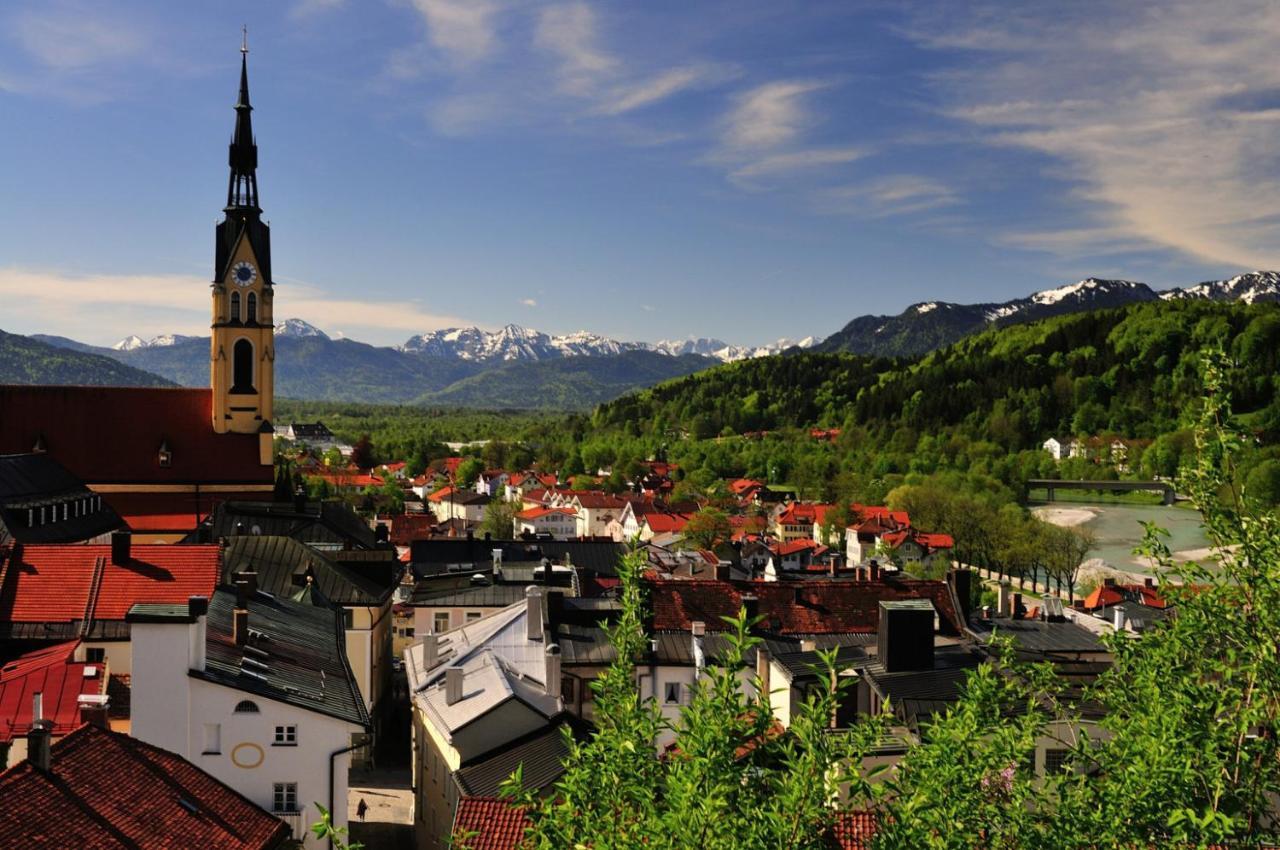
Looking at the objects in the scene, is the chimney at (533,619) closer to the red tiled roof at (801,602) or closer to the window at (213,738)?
the red tiled roof at (801,602)

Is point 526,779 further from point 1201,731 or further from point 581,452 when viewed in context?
point 581,452

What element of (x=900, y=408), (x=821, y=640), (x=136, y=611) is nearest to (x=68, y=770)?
(x=136, y=611)

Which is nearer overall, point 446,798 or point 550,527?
point 446,798

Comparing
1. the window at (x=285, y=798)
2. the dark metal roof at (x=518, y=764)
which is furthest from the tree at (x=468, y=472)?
the window at (x=285, y=798)

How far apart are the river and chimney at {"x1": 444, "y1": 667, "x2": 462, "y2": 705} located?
7819 cm

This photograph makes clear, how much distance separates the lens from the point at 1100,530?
119 metres

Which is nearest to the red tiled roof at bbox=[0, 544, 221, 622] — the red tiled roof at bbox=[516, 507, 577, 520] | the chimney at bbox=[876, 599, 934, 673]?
the chimney at bbox=[876, 599, 934, 673]

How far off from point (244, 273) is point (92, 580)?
29733 millimetres

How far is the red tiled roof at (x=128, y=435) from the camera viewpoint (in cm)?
5266

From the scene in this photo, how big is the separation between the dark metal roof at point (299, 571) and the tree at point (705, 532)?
164ft

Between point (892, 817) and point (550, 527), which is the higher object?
point (892, 817)

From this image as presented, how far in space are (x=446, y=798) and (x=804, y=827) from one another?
59.5 ft

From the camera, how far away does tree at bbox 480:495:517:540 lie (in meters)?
101

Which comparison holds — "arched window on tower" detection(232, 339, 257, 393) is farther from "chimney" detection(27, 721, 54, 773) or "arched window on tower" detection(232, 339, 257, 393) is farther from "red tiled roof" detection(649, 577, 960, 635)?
"chimney" detection(27, 721, 54, 773)
